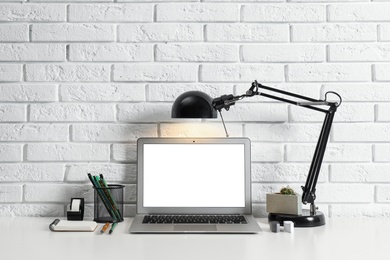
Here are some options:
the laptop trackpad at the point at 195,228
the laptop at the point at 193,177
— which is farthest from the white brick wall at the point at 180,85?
the laptop trackpad at the point at 195,228

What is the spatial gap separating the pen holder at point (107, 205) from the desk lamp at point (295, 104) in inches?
13.1

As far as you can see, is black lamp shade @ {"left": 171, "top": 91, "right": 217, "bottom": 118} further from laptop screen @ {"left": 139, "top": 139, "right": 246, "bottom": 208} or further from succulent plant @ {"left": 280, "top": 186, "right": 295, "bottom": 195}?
succulent plant @ {"left": 280, "top": 186, "right": 295, "bottom": 195}

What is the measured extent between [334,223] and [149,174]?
64 cm

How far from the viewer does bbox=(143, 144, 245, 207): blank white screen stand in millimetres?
1537

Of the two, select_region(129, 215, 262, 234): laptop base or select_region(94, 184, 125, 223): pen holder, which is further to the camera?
select_region(94, 184, 125, 223): pen holder

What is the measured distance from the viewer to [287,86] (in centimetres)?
162

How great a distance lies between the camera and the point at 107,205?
1462mm

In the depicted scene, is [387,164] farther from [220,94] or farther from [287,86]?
[220,94]

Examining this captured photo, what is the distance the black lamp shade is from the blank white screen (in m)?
0.16

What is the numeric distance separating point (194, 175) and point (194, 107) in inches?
10.1

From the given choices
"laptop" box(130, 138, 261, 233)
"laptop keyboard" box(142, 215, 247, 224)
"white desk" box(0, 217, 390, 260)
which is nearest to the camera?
"white desk" box(0, 217, 390, 260)

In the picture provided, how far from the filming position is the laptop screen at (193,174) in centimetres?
154

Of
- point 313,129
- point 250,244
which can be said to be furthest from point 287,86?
point 250,244

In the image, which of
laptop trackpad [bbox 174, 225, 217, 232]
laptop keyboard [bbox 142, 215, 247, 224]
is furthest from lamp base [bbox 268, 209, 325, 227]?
laptop trackpad [bbox 174, 225, 217, 232]
